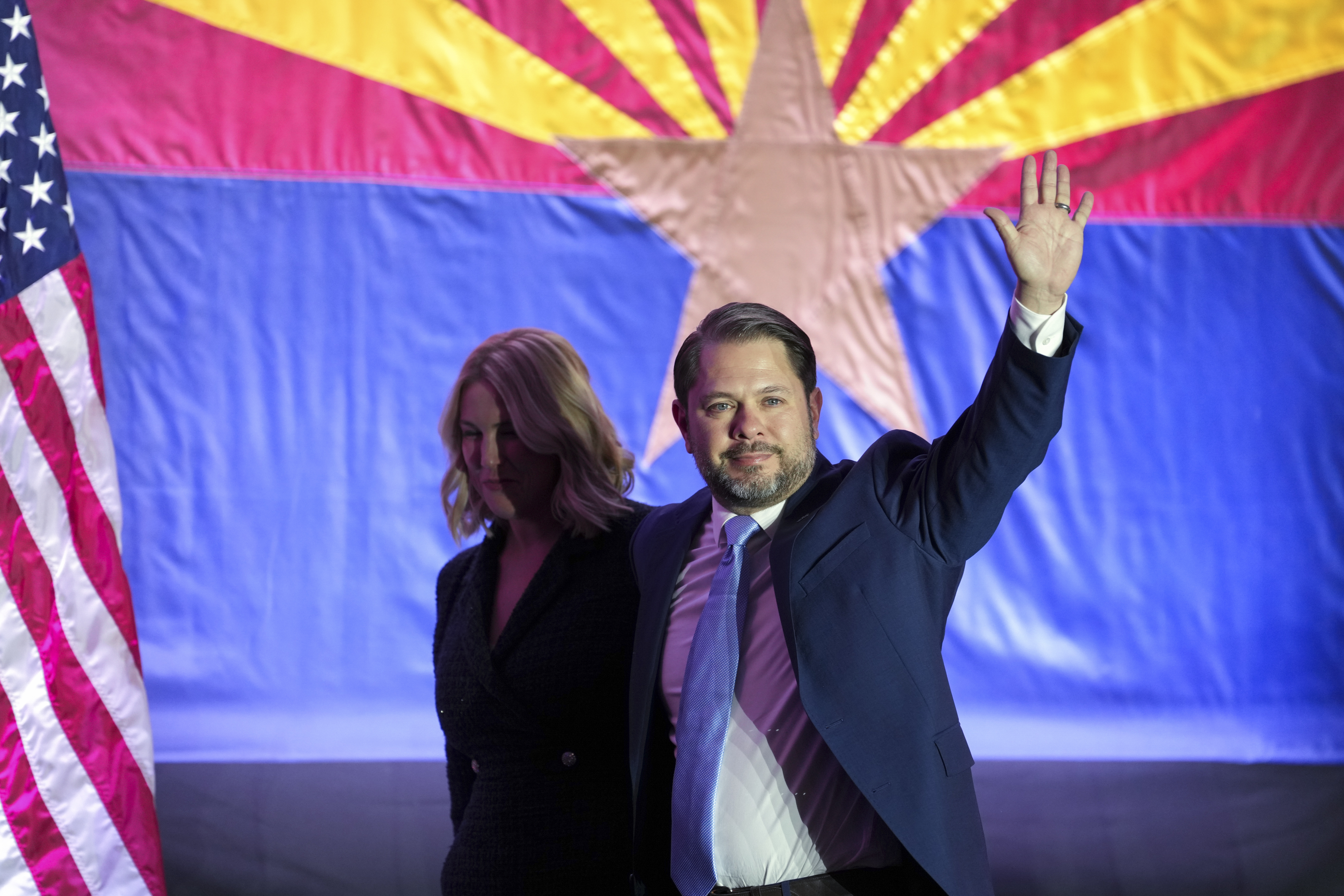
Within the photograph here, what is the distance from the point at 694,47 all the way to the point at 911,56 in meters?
0.66

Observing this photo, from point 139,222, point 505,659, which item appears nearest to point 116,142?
point 139,222

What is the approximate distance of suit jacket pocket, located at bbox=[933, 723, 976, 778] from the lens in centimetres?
146

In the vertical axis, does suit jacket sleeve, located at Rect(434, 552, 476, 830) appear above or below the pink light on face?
below

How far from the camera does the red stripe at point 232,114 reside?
11.7ft

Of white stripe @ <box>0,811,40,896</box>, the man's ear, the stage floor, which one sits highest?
the man's ear

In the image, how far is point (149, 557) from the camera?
346cm

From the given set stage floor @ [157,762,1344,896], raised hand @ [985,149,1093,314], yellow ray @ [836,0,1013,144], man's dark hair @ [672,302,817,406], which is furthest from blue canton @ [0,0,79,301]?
yellow ray @ [836,0,1013,144]

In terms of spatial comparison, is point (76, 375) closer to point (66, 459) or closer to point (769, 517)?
point (66, 459)

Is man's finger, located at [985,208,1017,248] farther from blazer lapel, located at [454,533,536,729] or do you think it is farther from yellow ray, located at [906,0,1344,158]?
yellow ray, located at [906,0,1344,158]

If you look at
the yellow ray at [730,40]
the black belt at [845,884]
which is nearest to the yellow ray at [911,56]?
the yellow ray at [730,40]

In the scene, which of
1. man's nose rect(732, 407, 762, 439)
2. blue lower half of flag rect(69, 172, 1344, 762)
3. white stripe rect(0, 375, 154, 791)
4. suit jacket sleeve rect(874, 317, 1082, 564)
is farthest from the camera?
blue lower half of flag rect(69, 172, 1344, 762)

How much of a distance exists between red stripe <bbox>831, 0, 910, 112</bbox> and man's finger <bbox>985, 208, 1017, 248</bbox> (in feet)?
7.67

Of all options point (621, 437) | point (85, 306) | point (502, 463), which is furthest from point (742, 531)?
point (621, 437)

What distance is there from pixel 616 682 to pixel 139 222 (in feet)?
8.04
